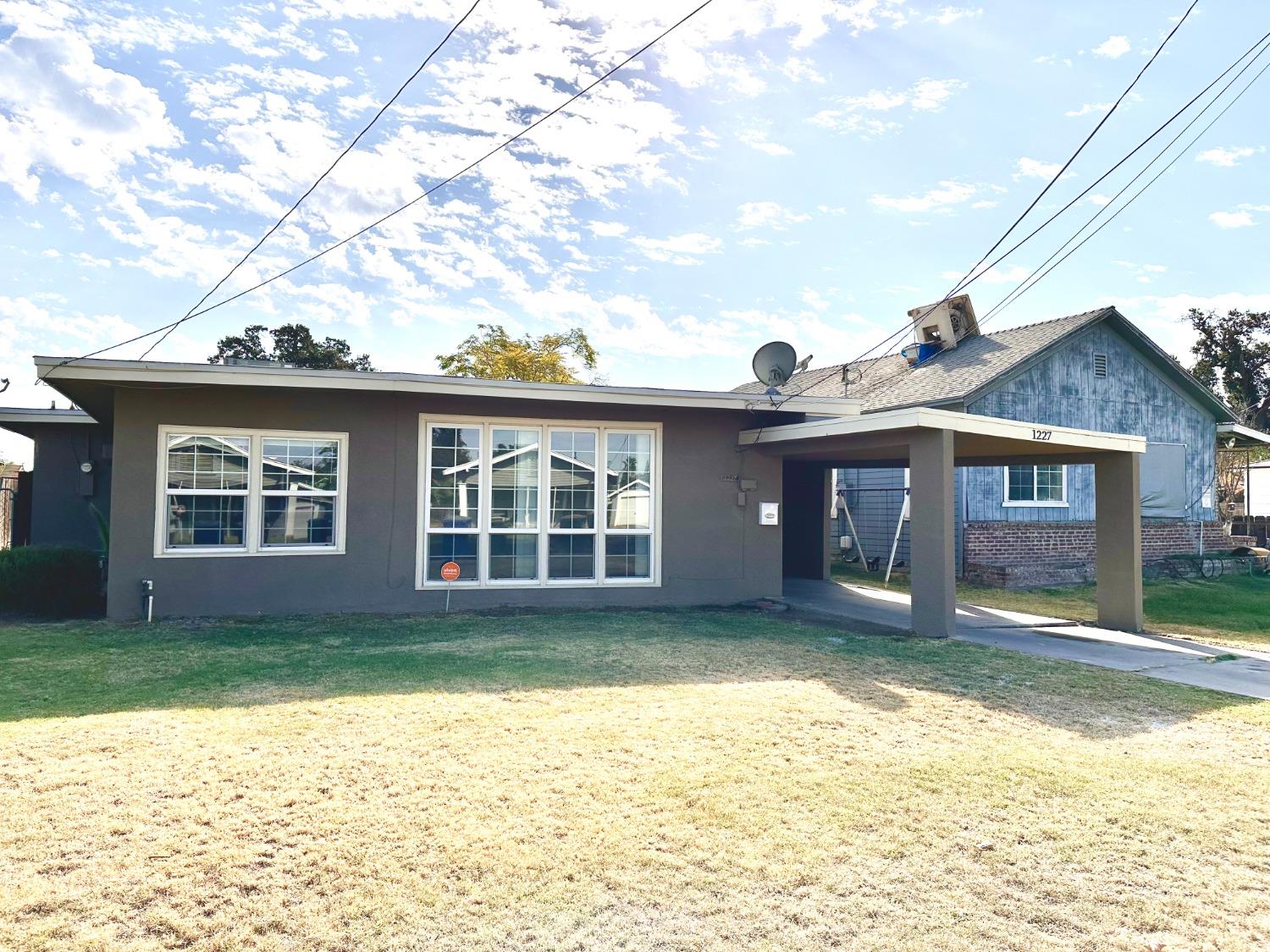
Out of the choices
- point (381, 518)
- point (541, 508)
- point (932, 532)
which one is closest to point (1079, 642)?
point (932, 532)

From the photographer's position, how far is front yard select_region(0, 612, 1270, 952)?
286cm

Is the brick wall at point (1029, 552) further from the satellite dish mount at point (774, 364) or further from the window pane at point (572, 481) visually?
the window pane at point (572, 481)

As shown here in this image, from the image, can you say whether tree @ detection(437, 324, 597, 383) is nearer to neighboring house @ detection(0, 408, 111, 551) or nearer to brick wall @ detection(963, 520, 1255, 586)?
neighboring house @ detection(0, 408, 111, 551)

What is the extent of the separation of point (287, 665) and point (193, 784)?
8.97 feet

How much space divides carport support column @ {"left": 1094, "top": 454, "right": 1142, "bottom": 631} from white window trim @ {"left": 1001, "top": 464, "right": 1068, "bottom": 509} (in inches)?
228

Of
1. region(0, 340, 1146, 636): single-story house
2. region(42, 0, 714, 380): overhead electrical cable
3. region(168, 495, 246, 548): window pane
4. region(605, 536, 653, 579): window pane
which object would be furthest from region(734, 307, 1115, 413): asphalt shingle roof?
region(168, 495, 246, 548): window pane

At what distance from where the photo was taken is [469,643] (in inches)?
301

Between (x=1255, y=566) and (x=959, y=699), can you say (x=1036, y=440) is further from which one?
(x=1255, y=566)

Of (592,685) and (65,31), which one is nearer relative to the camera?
(592,685)

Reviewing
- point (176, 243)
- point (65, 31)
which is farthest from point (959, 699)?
point (176, 243)

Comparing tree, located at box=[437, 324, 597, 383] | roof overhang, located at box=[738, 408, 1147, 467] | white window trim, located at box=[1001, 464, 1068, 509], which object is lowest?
white window trim, located at box=[1001, 464, 1068, 509]

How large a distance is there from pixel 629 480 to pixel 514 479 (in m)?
1.45

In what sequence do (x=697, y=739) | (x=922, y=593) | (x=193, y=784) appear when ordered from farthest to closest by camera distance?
(x=922, y=593), (x=697, y=739), (x=193, y=784)

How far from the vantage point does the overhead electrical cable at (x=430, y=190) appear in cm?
839
